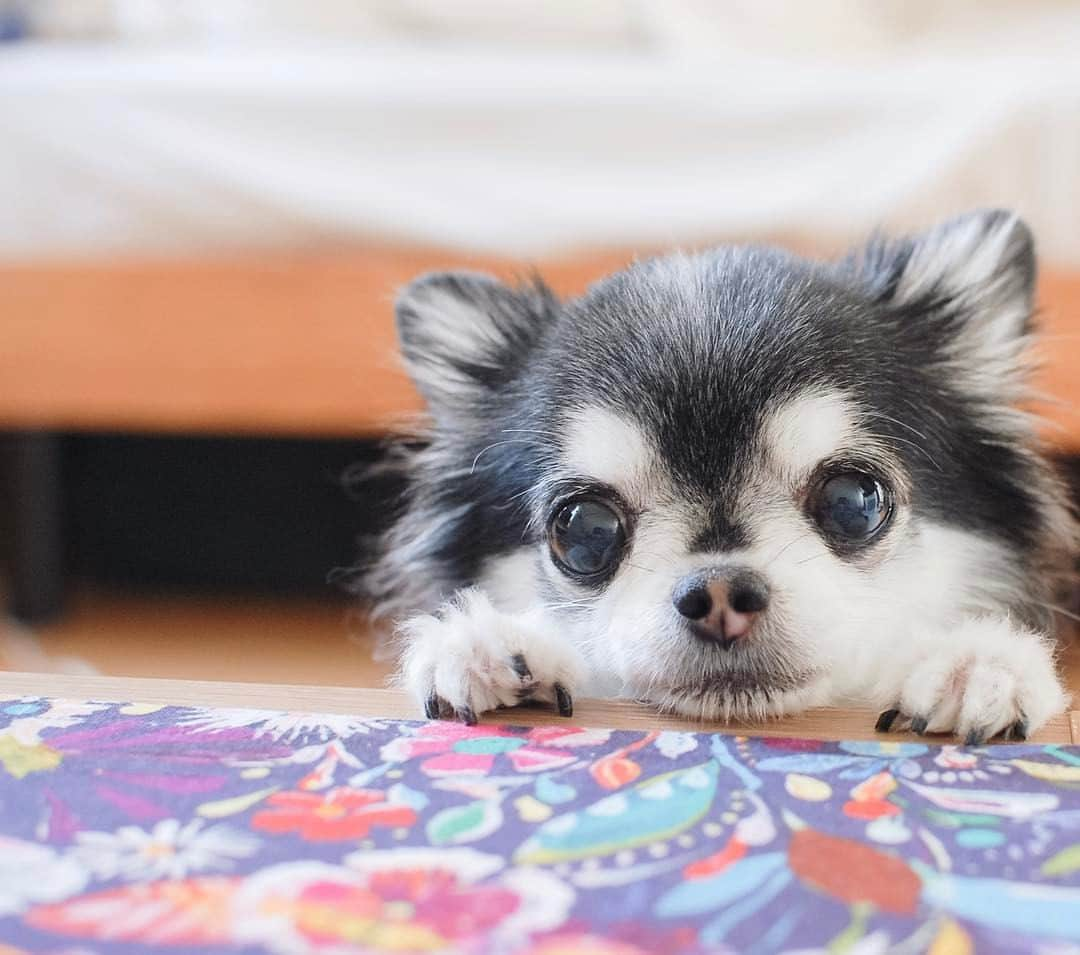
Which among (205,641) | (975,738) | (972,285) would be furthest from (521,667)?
(205,641)

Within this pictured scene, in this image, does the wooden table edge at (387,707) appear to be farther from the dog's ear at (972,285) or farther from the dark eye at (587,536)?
the dog's ear at (972,285)

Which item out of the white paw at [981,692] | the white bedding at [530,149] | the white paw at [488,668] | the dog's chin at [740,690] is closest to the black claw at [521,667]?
the white paw at [488,668]

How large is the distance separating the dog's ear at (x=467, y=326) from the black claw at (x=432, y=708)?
2.03 feet

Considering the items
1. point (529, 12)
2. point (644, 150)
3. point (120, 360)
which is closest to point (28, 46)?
point (120, 360)

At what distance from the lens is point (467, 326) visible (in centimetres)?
Answer: 183

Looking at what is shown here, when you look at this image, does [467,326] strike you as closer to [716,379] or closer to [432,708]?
[716,379]

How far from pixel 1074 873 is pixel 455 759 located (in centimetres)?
53

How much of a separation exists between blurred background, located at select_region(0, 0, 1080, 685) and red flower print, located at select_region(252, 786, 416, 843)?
1.58 metres

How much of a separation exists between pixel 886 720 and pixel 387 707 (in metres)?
0.53

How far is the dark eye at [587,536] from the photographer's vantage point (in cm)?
151

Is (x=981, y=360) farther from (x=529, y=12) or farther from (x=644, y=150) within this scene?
(x=529, y=12)

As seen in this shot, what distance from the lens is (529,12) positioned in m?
2.98

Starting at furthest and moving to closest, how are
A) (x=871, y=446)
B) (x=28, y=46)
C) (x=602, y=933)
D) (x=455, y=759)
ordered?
(x=28, y=46) < (x=871, y=446) < (x=455, y=759) < (x=602, y=933)

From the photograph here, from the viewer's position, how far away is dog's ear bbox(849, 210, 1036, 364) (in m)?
1.73
